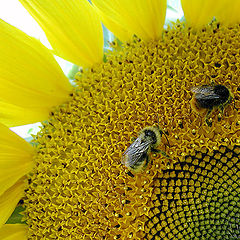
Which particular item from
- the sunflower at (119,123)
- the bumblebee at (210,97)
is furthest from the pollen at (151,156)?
the bumblebee at (210,97)

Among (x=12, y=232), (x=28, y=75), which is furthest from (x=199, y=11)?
(x=12, y=232)

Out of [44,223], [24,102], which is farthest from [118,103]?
[44,223]

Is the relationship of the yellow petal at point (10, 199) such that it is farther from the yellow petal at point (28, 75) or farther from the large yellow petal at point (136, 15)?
the large yellow petal at point (136, 15)

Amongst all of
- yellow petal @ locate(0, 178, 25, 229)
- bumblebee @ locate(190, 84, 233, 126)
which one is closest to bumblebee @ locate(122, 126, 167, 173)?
bumblebee @ locate(190, 84, 233, 126)

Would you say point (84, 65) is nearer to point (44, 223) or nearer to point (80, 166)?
point (80, 166)

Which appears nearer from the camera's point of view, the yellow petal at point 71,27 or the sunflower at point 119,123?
the sunflower at point 119,123

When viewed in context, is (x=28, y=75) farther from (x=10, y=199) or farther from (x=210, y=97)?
(x=210, y=97)

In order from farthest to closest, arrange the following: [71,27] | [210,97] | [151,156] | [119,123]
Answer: [71,27]
[119,123]
[151,156]
[210,97]
